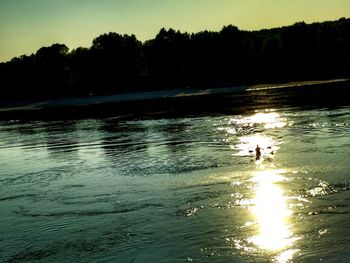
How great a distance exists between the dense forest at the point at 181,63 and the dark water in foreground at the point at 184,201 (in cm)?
8876

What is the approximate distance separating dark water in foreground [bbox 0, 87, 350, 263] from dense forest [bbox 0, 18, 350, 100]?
88.8 m

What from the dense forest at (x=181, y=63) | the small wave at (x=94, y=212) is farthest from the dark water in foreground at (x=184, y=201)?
the dense forest at (x=181, y=63)

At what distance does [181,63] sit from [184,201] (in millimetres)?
109594

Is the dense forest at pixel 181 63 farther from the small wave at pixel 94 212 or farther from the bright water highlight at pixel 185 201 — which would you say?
the small wave at pixel 94 212

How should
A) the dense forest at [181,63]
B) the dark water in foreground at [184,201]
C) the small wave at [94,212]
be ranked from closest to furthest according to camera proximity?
the dark water in foreground at [184,201] < the small wave at [94,212] < the dense forest at [181,63]

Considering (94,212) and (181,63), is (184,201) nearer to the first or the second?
(94,212)

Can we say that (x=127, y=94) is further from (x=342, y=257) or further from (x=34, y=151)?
(x=342, y=257)

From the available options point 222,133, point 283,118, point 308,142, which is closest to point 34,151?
point 222,133

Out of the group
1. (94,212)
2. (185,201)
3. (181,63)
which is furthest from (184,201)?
(181,63)

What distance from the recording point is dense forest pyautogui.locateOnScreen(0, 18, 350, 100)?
374ft

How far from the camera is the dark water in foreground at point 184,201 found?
1101 centimetres

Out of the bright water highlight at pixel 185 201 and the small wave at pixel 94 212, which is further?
the small wave at pixel 94 212

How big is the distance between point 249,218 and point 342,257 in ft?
10.4

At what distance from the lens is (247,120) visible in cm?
3859
